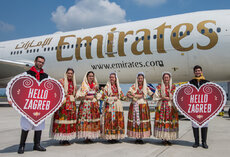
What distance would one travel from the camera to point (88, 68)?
11.2 m

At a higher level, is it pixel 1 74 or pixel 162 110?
pixel 1 74

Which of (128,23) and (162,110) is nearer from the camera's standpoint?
(162,110)

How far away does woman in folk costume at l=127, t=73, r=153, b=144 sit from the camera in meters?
4.24

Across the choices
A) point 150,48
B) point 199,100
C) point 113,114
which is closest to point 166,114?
point 199,100

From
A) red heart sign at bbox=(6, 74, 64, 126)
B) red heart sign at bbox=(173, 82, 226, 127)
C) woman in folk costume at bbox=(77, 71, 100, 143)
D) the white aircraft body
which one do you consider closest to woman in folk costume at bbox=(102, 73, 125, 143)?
woman in folk costume at bbox=(77, 71, 100, 143)

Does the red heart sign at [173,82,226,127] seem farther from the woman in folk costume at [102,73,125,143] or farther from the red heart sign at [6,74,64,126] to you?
the red heart sign at [6,74,64,126]

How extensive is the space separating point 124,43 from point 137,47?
791 mm

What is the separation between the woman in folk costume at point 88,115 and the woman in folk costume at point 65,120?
0.15 meters

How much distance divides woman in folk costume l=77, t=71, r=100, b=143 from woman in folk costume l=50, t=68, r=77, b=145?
0.15m

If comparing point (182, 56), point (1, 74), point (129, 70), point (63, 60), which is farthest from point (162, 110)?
point (1, 74)

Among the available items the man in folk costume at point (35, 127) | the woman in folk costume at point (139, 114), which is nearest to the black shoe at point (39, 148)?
the man in folk costume at point (35, 127)

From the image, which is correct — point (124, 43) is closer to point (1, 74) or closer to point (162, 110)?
point (162, 110)

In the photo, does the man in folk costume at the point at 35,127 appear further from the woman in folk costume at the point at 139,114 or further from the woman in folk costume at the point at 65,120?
the woman in folk costume at the point at 139,114

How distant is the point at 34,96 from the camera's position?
374 cm
